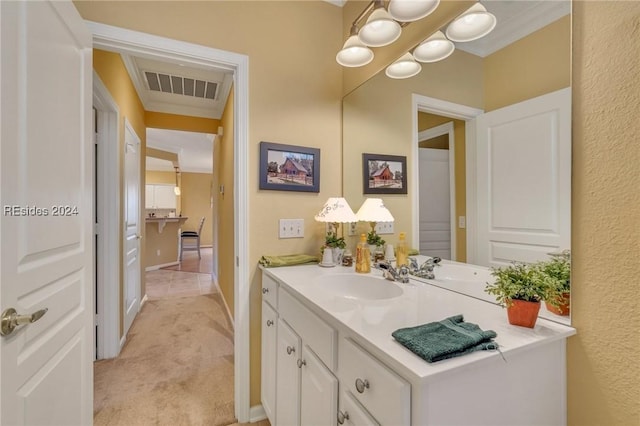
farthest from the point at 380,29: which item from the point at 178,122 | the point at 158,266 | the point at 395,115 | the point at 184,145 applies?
the point at 158,266

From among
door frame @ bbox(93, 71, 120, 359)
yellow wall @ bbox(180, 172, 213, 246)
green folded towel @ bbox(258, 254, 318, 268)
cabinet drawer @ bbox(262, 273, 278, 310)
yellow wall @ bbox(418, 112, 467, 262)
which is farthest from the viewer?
yellow wall @ bbox(180, 172, 213, 246)

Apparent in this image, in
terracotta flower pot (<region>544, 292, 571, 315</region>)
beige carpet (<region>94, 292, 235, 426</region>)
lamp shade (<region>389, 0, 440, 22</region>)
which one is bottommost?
beige carpet (<region>94, 292, 235, 426</region>)

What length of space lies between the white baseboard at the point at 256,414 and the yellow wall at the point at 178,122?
339 cm

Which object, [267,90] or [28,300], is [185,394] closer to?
[28,300]

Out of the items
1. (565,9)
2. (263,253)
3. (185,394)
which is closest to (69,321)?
(263,253)

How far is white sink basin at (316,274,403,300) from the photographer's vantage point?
1382 mm

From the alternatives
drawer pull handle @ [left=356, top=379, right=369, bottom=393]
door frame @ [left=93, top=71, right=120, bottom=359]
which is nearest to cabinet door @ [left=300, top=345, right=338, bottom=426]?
drawer pull handle @ [left=356, top=379, right=369, bottom=393]

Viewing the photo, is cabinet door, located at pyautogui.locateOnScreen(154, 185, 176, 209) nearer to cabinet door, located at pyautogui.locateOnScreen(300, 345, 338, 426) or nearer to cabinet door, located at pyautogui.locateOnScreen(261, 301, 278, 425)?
cabinet door, located at pyautogui.locateOnScreen(261, 301, 278, 425)

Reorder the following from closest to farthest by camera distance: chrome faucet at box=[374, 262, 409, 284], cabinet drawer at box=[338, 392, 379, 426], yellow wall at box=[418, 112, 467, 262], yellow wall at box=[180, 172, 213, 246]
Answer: cabinet drawer at box=[338, 392, 379, 426]
yellow wall at box=[418, 112, 467, 262]
chrome faucet at box=[374, 262, 409, 284]
yellow wall at box=[180, 172, 213, 246]

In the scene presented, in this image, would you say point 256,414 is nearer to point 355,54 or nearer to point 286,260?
point 286,260

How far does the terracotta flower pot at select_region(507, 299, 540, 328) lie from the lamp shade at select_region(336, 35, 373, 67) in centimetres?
142

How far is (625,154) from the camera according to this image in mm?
725

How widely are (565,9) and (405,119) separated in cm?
77

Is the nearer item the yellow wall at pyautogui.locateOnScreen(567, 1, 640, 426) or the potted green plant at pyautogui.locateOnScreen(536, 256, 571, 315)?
the yellow wall at pyautogui.locateOnScreen(567, 1, 640, 426)
